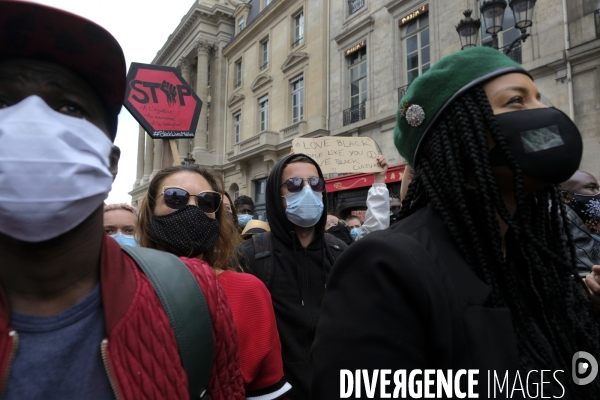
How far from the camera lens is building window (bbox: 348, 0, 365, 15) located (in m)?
15.4

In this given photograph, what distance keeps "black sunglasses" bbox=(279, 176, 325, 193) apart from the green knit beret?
1.64 meters

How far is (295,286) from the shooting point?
8.57 ft

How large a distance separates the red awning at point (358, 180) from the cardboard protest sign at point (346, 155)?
6.52 metres

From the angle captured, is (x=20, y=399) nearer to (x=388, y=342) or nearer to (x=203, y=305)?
(x=203, y=305)

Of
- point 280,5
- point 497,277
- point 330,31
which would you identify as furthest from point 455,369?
point 280,5

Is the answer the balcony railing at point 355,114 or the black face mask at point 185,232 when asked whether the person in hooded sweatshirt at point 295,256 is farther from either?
the balcony railing at point 355,114

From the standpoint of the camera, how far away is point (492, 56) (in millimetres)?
1357

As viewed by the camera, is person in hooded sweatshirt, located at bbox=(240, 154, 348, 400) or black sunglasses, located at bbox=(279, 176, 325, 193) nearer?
person in hooded sweatshirt, located at bbox=(240, 154, 348, 400)

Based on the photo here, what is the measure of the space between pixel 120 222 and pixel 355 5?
1480cm

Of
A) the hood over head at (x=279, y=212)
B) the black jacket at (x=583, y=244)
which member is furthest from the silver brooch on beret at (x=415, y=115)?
the black jacket at (x=583, y=244)

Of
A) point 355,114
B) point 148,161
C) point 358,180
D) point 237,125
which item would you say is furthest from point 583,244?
point 148,161

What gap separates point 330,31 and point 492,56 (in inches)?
662

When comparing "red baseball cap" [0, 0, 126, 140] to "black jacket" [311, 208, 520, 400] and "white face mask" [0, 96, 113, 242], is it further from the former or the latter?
"black jacket" [311, 208, 520, 400]

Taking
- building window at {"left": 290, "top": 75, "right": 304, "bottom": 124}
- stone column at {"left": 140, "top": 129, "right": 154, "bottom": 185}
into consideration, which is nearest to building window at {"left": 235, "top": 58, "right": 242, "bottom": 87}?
building window at {"left": 290, "top": 75, "right": 304, "bottom": 124}
